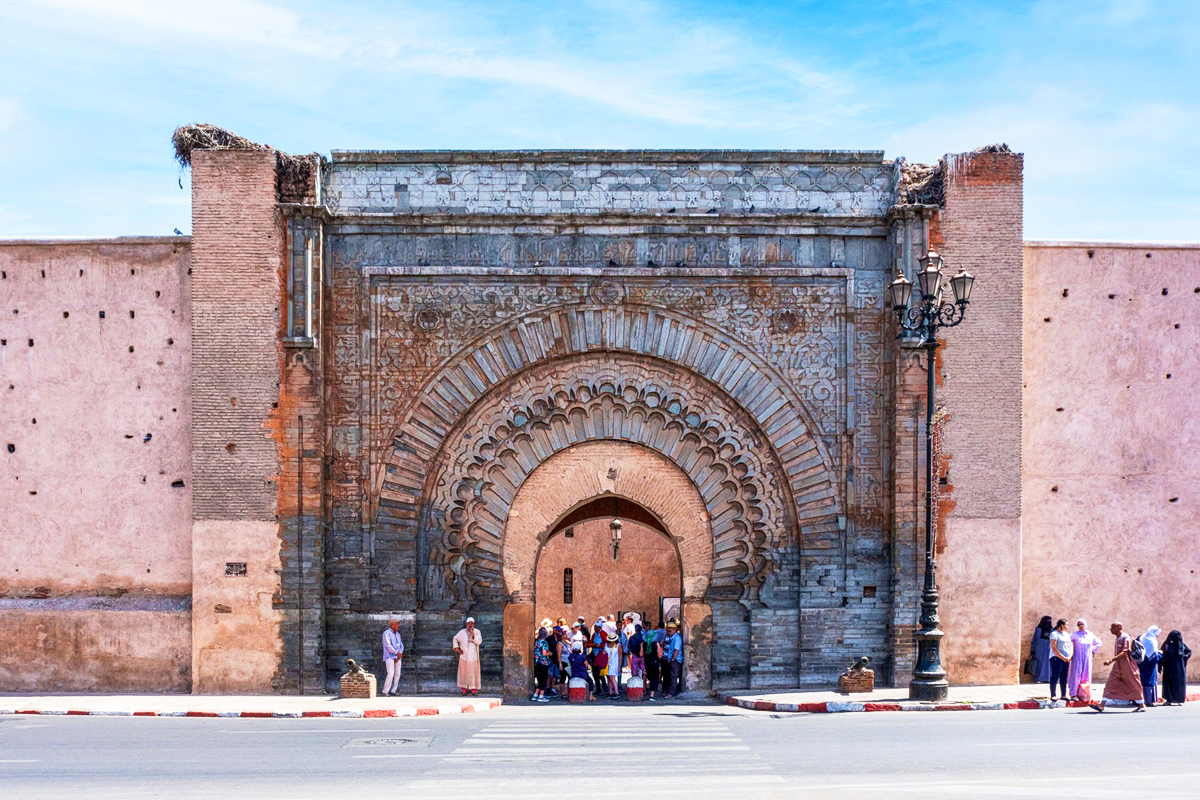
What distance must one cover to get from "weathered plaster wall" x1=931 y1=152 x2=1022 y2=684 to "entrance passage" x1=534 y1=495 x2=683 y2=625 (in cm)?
1267

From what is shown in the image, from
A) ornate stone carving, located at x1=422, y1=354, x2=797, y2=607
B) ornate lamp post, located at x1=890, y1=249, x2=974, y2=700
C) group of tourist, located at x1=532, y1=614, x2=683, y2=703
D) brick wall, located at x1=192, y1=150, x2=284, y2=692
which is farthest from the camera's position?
group of tourist, located at x1=532, y1=614, x2=683, y2=703

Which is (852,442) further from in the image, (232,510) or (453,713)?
(232,510)

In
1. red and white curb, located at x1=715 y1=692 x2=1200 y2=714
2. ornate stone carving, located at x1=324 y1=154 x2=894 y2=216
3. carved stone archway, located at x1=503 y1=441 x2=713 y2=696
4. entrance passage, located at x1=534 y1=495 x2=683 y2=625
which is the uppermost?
ornate stone carving, located at x1=324 y1=154 x2=894 y2=216

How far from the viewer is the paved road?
716cm

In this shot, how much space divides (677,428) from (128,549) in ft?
19.5

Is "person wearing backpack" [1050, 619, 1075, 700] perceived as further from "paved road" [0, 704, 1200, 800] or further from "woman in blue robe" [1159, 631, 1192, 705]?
"woman in blue robe" [1159, 631, 1192, 705]

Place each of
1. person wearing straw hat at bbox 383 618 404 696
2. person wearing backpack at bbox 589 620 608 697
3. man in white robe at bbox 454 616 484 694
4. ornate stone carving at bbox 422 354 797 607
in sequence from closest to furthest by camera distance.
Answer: person wearing straw hat at bbox 383 618 404 696
man in white robe at bbox 454 616 484 694
ornate stone carving at bbox 422 354 797 607
person wearing backpack at bbox 589 620 608 697

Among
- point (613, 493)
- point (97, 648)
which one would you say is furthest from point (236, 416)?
point (613, 493)

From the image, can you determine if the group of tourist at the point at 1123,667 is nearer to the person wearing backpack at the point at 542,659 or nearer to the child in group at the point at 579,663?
the child in group at the point at 579,663

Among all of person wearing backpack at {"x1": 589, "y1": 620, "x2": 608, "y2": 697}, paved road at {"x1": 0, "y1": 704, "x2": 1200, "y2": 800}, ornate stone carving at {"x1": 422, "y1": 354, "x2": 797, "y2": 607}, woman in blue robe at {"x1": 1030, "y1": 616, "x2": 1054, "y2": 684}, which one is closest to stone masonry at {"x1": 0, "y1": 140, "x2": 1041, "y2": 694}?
ornate stone carving at {"x1": 422, "y1": 354, "x2": 797, "y2": 607}

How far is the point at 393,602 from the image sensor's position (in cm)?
1351

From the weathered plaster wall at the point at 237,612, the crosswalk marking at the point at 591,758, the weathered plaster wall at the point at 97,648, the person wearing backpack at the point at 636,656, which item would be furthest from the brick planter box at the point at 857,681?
the weathered plaster wall at the point at 97,648

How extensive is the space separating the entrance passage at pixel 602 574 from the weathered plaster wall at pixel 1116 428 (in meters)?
12.4

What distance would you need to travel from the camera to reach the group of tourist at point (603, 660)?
46.0 feet
